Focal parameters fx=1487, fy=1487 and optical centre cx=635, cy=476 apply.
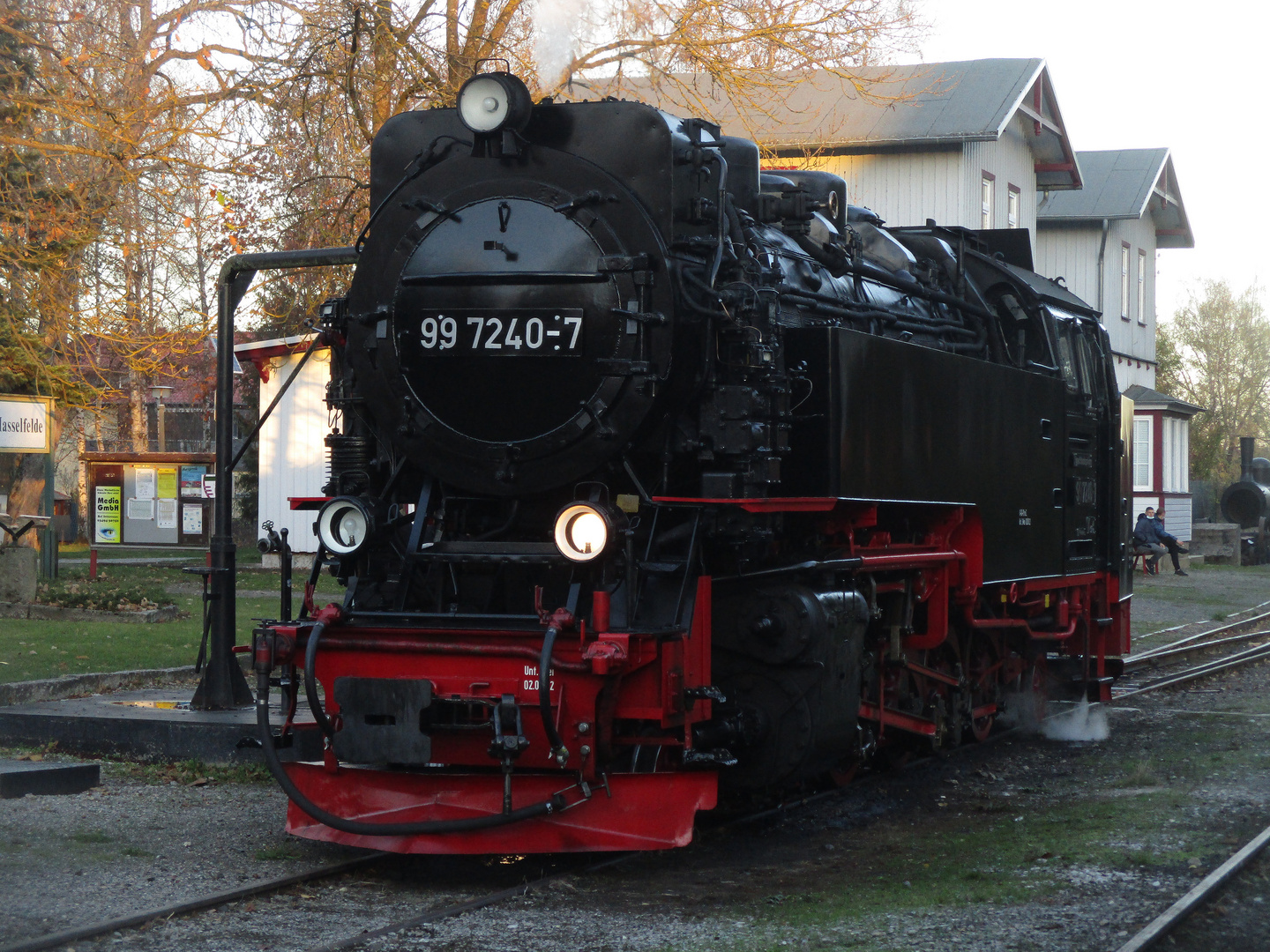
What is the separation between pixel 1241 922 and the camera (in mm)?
5344

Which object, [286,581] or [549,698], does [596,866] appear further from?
[286,581]

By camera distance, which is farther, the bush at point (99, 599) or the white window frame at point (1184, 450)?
the white window frame at point (1184, 450)

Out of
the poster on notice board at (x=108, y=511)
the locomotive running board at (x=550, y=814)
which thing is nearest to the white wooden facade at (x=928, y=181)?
the poster on notice board at (x=108, y=511)

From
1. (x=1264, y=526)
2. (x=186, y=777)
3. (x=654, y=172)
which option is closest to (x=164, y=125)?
(x=186, y=777)

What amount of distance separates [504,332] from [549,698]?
163 centimetres

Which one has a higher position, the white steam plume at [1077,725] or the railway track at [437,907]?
the railway track at [437,907]

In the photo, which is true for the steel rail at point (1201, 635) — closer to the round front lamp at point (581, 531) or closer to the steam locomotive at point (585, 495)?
the steam locomotive at point (585, 495)

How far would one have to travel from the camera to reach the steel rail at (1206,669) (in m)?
12.4

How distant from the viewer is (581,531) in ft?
19.5

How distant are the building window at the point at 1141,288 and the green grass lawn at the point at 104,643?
23713 millimetres

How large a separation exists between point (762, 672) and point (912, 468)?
5.01 feet

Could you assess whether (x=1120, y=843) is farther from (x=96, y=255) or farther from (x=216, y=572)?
(x=96, y=255)

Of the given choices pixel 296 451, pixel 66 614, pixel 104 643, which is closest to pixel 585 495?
pixel 104 643

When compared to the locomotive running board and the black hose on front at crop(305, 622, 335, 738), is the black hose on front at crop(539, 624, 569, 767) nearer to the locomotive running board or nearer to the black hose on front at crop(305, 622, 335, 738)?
the locomotive running board
